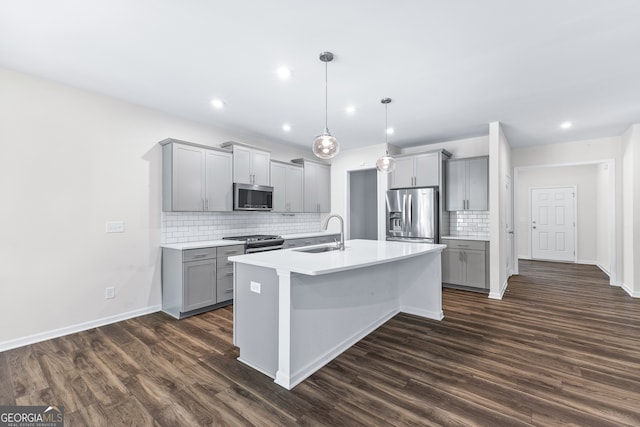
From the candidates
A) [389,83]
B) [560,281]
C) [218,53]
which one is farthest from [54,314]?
[560,281]

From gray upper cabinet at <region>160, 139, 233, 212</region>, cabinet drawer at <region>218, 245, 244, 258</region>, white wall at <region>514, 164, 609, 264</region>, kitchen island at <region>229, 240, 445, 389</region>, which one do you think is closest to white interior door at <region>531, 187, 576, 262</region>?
white wall at <region>514, 164, 609, 264</region>

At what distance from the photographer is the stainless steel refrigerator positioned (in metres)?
5.01

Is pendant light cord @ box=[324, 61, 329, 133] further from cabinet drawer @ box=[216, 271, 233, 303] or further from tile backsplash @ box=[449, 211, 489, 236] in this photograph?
tile backsplash @ box=[449, 211, 489, 236]

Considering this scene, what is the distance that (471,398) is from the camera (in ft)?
6.66

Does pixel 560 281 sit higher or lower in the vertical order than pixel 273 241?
lower

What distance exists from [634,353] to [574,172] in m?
6.23

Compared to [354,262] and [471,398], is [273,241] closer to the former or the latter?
[354,262]

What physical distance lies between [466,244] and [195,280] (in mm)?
4156

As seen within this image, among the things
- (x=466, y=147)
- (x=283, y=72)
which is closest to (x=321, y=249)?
(x=283, y=72)

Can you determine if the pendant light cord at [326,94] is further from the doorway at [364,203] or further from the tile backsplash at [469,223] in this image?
the tile backsplash at [469,223]

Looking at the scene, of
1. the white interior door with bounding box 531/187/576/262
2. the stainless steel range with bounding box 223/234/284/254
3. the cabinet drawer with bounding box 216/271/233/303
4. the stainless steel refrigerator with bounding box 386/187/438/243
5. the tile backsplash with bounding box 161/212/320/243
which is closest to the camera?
the cabinet drawer with bounding box 216/271/233/303

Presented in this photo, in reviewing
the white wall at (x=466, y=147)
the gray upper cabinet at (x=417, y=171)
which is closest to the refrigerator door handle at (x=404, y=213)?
the gray upper cabinet at (x=417, y=171)

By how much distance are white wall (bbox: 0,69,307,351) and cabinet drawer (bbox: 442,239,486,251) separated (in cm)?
453

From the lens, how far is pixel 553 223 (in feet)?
24.7
